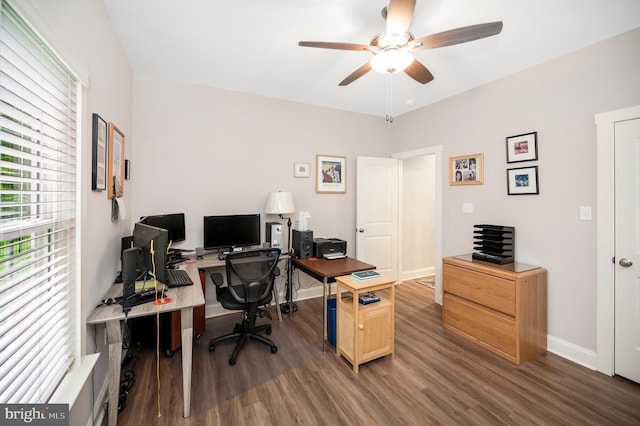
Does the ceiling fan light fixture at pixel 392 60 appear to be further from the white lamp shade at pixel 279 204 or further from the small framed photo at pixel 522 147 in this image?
the white lamp shade at pixel 279 204

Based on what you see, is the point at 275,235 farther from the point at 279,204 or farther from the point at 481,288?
the point at 481,288

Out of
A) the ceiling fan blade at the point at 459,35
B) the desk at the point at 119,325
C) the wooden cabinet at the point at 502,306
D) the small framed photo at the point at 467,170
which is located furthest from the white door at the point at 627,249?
the desk at the point at 119,325

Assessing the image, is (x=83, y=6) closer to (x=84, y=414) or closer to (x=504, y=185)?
(x=84, y=414)

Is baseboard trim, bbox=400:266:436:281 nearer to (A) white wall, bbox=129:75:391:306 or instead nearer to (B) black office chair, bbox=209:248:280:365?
(A) white wall, bbox=129:75:391:306

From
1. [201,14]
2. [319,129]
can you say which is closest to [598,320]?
[319,129]

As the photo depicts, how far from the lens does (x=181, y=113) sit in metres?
3.13

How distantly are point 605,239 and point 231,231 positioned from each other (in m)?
3.52

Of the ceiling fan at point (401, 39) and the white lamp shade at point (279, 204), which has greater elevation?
the ceiling fan at point (401, 39)

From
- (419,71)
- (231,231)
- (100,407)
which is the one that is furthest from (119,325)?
(419,71)

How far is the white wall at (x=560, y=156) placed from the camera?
89.3 inches

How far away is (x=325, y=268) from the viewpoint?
2705 millimetres

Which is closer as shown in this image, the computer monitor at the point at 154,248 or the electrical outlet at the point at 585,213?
the computer monitor at the point at 154,248

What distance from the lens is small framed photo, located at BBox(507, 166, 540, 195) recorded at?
2.69m

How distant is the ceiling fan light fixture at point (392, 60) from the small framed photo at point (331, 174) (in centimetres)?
211
